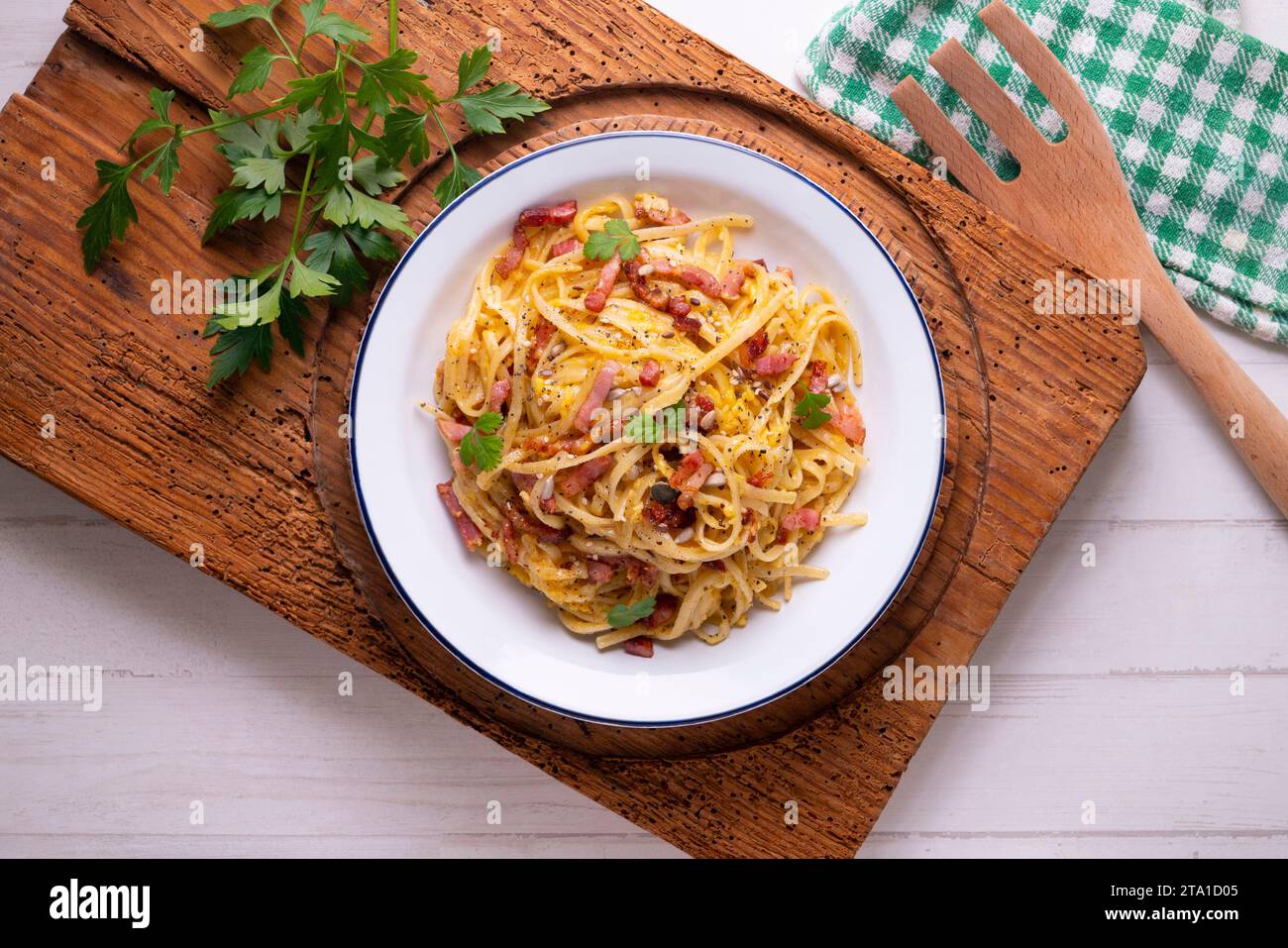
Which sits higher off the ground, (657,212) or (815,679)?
(657,212)

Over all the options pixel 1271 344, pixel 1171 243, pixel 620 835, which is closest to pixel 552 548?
pixel 620 835

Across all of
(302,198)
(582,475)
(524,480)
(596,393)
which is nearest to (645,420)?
(596,393)

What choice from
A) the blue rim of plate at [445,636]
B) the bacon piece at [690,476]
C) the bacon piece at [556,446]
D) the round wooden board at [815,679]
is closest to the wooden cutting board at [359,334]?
the round wooden board at [815,679]

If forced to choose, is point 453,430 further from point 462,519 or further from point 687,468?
point 687,468

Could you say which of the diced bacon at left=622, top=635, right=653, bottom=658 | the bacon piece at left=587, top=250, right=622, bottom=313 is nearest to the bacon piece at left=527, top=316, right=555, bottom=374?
the bacon piece at left=587, top=250, right=622, bottom=313

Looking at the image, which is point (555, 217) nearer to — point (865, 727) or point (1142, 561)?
point (865, 727)

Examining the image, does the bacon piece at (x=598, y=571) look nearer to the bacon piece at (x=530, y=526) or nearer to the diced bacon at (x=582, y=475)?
the bacon piece at (x=530, y=526)

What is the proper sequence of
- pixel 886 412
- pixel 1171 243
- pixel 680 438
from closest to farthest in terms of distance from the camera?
pixel 680 438 < pixel 886 412 < pixel 1171 243

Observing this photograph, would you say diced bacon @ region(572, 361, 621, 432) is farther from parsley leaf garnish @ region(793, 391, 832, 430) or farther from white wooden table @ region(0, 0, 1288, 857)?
white wooden table @ region(0, 0, 1288, 857)
